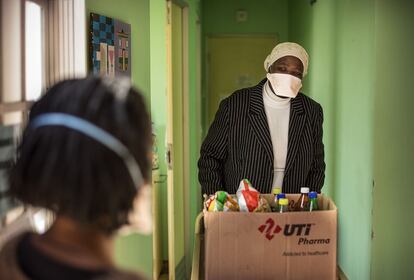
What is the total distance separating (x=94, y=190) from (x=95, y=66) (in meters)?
1.19

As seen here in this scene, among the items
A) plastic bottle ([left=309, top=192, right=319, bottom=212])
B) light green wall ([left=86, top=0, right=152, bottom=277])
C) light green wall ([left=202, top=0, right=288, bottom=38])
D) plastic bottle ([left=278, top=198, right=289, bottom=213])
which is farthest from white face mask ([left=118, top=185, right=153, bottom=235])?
light green wall ([left=202, top=0, right=288, bottom=38])

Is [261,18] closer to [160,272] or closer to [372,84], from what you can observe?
[160,272]

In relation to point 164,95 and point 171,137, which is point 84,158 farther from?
point 164,95

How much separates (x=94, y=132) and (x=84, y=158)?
40 millimetres

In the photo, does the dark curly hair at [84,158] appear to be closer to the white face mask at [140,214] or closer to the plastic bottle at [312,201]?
the white face mask at [140,214]

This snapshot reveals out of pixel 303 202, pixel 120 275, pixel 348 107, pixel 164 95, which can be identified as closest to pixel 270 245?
pixel 303 202

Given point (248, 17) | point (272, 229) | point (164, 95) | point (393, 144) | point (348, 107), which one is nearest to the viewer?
point (272, 229)

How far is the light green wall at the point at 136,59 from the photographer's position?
212 centimetres

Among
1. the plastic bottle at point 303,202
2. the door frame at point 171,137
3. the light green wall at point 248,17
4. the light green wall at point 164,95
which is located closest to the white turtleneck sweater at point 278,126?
the plastic bottle at point 303,202

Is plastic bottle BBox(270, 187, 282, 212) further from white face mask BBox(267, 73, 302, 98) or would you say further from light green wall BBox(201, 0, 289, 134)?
light green wall BBox(201, 0, 289, 134)

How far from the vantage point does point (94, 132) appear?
2.75 feet

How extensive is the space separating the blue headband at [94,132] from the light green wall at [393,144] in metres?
2.35

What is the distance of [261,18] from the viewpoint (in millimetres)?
6473

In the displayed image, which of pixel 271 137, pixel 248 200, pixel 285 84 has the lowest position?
pixel 248 200
